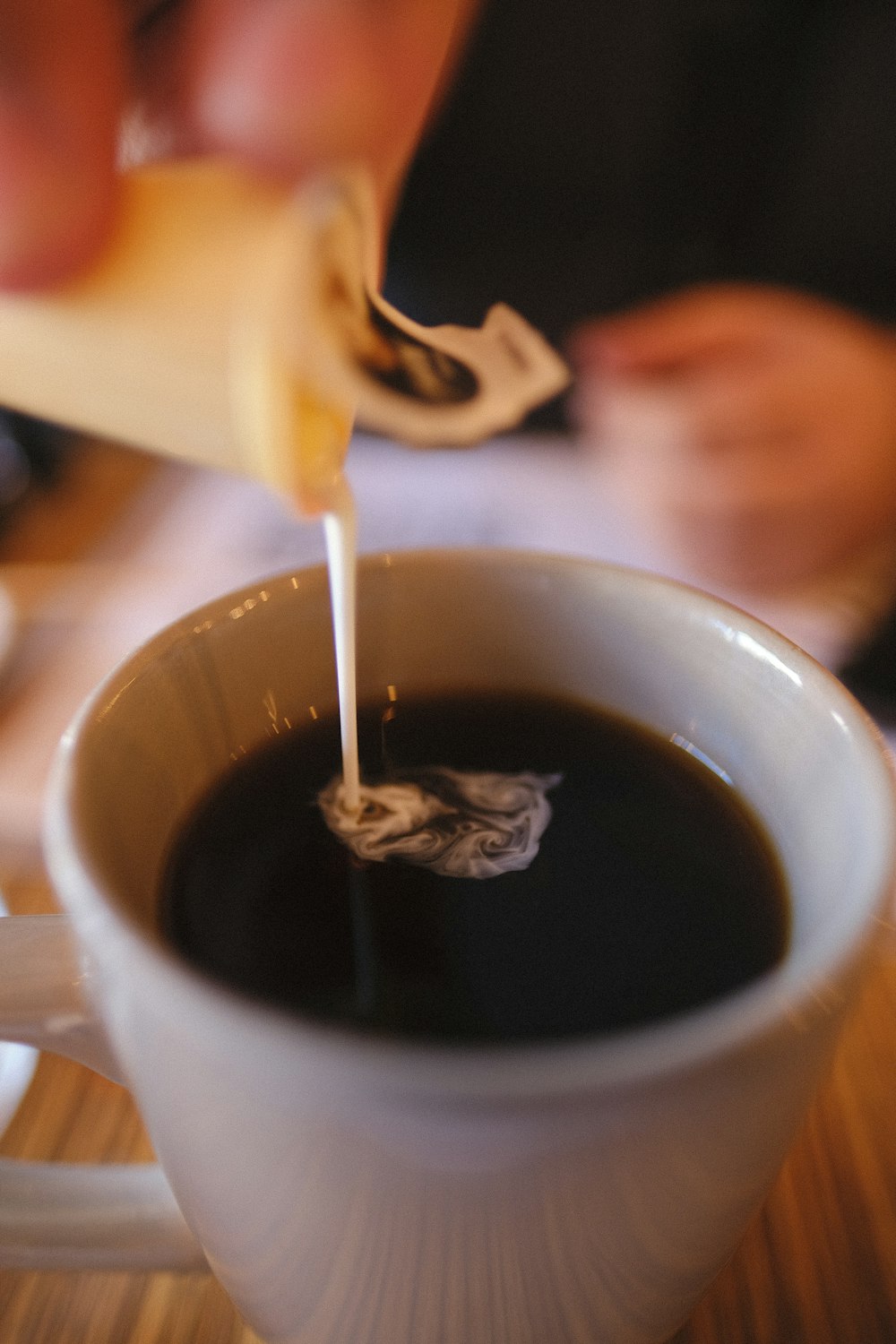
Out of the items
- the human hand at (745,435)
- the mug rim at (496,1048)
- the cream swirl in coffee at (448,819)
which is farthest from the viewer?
the human hand at (745,435)

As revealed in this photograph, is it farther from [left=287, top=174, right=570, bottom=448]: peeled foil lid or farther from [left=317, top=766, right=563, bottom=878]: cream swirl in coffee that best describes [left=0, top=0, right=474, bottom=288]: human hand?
[left=317, top=766, right=563, bottom=878]: cream swirl in coffee

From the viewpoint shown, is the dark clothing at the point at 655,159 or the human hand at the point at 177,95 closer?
the human hand at the point at 177,95

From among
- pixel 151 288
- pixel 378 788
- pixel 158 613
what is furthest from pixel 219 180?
pixel 158 613

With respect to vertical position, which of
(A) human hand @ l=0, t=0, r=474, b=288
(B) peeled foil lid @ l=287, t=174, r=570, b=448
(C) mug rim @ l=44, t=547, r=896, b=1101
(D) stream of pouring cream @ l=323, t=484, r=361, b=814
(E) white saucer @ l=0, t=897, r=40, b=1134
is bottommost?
(E) white saucer @ l=0, t=897, r=40, b=1134

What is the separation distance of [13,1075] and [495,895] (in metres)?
0.22

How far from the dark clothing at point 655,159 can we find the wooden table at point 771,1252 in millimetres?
825

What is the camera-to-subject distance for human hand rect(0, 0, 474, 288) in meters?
0.33

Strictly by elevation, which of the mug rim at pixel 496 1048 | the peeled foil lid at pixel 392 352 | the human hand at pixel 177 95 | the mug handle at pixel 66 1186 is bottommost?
the mug handle at pixel 66 1186

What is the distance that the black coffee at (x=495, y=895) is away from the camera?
14.5 inches

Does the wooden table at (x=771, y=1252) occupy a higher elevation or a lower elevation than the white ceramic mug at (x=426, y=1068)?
lower

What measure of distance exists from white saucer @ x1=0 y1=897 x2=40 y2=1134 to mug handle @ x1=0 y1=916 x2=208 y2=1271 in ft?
0.21

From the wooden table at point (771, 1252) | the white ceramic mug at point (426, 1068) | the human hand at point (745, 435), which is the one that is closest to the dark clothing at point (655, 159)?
the human hand at point (745, 435)

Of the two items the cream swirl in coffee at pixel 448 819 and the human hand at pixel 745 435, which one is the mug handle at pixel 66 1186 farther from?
the human hand at pixel 745 435

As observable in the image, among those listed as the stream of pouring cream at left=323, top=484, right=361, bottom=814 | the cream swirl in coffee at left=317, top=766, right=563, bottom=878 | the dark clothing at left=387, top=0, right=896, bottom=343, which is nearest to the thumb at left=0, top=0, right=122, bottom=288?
the stream of pouring cream at left=323, top=484, right=361, bottom=814
